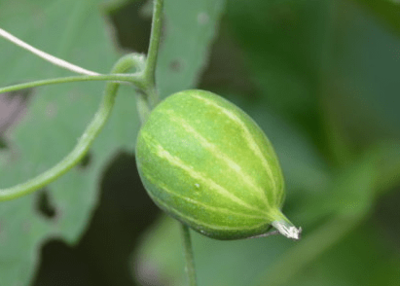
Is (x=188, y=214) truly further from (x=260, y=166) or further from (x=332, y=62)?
(x=332, y=62)

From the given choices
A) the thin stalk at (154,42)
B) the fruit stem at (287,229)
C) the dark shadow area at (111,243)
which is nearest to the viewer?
the fruit stem at (287,229)

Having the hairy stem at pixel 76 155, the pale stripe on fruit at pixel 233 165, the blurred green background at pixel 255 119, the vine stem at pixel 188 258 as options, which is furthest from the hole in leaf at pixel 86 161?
the pale stripe on fruit at pixel 233 165

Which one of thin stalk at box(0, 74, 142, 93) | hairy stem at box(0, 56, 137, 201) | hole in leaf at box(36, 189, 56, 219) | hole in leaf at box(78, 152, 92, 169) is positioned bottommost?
hole in leaf at box(36, 189, 56, 219)

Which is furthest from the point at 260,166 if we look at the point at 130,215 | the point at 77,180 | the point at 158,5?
the point at 130,215

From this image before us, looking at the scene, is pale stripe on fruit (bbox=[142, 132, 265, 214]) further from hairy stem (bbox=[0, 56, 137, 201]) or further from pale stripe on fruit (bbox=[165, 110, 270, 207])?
hairy stem (bbox=[0, 56, 137, 201])

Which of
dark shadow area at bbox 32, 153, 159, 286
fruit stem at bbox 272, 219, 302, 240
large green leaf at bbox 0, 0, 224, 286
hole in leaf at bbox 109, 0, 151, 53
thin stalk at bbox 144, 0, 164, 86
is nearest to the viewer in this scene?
fruit stem at bbox 272, 219, 302, 240

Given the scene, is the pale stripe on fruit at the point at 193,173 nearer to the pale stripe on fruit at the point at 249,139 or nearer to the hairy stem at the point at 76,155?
the pale stripe on fruit at the point at 249,139

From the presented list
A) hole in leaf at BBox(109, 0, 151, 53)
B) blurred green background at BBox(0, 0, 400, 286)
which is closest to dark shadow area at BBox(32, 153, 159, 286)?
blurred green background at BBox(0, 0, 400, 286)

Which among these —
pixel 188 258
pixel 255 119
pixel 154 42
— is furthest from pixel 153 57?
pixel 255 119
